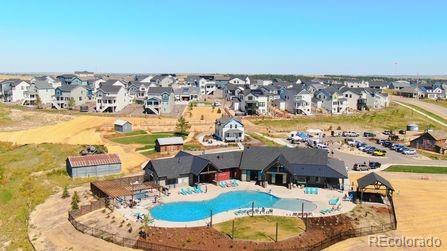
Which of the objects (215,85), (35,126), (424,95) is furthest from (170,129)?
(424,95)

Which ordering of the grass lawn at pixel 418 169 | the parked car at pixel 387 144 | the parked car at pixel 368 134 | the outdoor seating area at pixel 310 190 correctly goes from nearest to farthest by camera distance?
1. the outdoor seating area at pixel 310 190
2. the grass lawn at pixel 418 169
3. the parked car at pixel 387 144
4. the parked car at pixel 368 134

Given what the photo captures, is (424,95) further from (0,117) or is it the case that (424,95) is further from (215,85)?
(0,117)

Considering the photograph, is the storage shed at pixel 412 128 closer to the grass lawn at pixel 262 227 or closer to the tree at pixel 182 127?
the tree at pixel 182 127

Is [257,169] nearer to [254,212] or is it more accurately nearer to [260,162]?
[260,162]

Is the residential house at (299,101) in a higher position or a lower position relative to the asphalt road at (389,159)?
higher

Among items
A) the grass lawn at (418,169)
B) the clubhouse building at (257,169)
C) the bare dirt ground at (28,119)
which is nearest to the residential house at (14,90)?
the bare dirt ground at (28,119)

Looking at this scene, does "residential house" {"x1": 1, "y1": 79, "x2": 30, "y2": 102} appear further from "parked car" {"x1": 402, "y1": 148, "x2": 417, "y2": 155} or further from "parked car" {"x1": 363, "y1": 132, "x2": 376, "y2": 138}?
"parked car" {"x1": 402, "y1": 148, "x2": 417, "y2": 155}

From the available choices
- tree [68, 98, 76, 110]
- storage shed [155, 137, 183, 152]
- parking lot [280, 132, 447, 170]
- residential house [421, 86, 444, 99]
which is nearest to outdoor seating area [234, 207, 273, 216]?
parking lot [280, 132, 447, 170]
